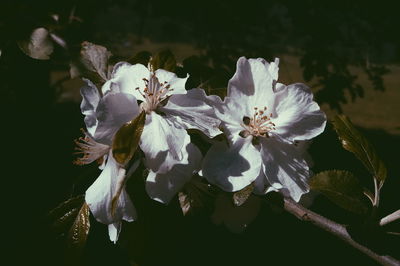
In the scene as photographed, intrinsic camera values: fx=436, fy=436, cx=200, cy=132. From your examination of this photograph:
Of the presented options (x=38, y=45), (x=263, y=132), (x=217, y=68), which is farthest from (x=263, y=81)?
(x=217, y=68)

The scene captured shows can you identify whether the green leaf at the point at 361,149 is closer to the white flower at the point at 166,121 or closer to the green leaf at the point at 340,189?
the green leaf at the point at 340,189

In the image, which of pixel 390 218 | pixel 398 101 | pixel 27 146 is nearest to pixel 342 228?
pixel 390 218

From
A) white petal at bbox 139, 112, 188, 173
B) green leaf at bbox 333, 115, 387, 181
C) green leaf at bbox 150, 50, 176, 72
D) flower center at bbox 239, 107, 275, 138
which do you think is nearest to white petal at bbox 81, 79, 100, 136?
white petal at bbox 139, 112, 188, 173

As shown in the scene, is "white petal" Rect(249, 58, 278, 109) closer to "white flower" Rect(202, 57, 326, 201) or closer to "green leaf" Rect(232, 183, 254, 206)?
"white flower" Rect(202, 57, 326, 201)

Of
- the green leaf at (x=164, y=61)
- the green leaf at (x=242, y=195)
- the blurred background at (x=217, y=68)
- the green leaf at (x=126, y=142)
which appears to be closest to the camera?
the green leaf at (x=126, y=142)

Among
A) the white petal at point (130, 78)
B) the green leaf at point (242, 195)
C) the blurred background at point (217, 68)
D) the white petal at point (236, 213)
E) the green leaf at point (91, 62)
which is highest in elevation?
the white petal at point (130, 78)

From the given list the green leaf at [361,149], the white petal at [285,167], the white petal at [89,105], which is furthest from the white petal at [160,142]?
the green leaf at [361,149]
